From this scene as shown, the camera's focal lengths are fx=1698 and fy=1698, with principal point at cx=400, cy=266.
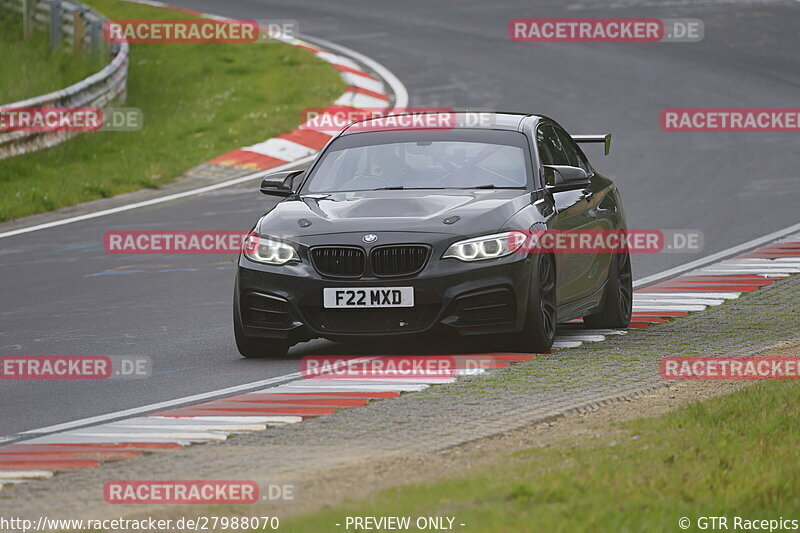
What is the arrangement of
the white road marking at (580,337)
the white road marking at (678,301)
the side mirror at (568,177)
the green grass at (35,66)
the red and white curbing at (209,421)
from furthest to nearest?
the green grass at (35,66), the white road marking at (678,301), the white road marking at (580,337), the side mirror at (568,177), the red and white curbing at (209,421)

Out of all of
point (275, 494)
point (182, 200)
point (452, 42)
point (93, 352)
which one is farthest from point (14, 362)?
point (452, 42)

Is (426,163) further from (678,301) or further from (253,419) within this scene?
(253,419)

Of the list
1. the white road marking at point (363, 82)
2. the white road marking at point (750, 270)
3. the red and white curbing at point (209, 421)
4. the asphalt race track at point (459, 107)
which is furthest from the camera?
the white road marking at point (363, 82)

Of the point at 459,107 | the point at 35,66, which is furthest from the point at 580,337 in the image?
the point at 35,66

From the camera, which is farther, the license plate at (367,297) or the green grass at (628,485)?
the license plate at (367,297)

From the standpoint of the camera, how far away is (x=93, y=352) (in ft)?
38.2

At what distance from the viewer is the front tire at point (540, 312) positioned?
10.8 meters

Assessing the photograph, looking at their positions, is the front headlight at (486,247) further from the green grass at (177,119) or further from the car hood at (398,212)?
the green grass at (177,119)

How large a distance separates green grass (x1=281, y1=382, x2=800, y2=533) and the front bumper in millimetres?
2745

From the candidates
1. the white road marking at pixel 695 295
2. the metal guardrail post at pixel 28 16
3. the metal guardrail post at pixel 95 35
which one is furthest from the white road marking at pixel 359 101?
the white road marking at pixel 695 295

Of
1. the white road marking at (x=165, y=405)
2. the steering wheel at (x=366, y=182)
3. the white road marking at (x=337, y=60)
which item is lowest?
the white road marking at (x=337, y=60)

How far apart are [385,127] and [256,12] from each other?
23702 mm

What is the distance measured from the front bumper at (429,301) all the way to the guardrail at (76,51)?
1123 centimetres

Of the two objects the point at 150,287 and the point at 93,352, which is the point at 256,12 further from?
the point at 93,352
